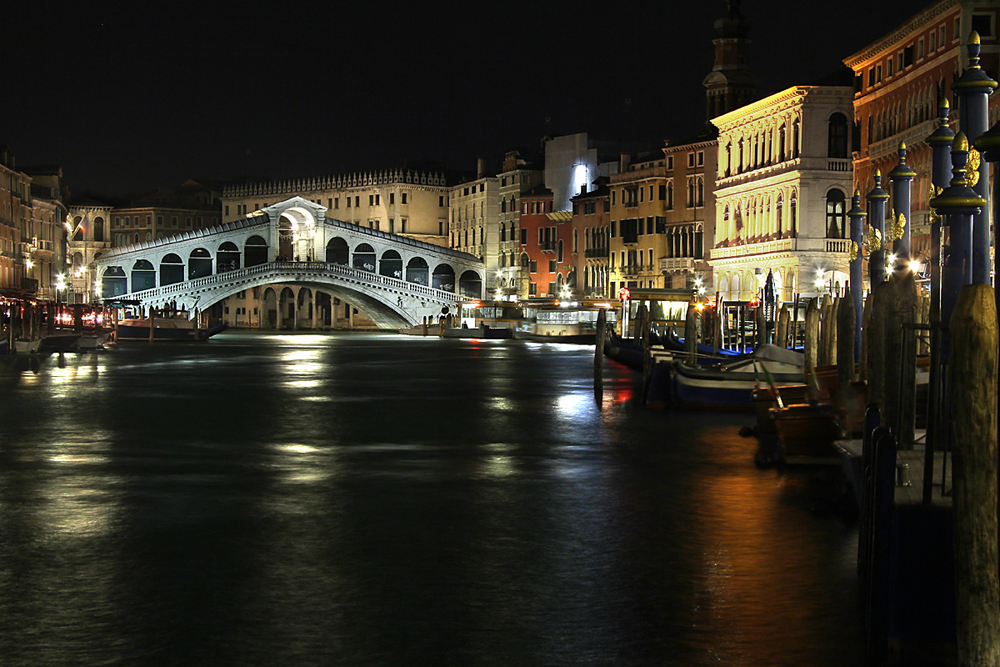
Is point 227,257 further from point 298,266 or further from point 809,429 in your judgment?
point 809,429

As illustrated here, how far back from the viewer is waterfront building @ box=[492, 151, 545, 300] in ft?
220

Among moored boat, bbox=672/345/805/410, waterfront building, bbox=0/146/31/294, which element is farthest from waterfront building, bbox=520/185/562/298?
moored boat, bbox=672/345/805/410

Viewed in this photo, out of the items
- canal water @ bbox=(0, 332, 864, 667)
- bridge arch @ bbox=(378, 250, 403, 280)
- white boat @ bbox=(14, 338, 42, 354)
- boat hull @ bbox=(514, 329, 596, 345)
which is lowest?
canal water @ bbox=(0, 332, 864, 667)

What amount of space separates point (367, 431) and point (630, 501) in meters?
5.88

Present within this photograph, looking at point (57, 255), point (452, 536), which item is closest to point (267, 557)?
point (452, 536)

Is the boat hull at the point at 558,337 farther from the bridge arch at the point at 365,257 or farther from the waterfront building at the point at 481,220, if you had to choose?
the bridge arch at the point at 365,257

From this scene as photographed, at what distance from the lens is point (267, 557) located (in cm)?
792

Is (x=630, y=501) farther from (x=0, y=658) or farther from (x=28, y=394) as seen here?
(x=28, y=394)

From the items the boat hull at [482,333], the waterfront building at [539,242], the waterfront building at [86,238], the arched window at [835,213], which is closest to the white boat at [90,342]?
the arched window at [835,213]

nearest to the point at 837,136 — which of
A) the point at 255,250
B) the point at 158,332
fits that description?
the point at 158,332

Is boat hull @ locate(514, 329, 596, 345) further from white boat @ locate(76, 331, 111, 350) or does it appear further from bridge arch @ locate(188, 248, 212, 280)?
bridge arch @ locate(188, 248, 212, 280)

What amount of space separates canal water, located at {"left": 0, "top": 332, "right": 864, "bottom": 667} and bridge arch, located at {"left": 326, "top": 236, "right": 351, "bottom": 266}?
187ft

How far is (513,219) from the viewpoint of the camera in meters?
67.8

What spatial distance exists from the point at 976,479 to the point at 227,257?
71.9m
